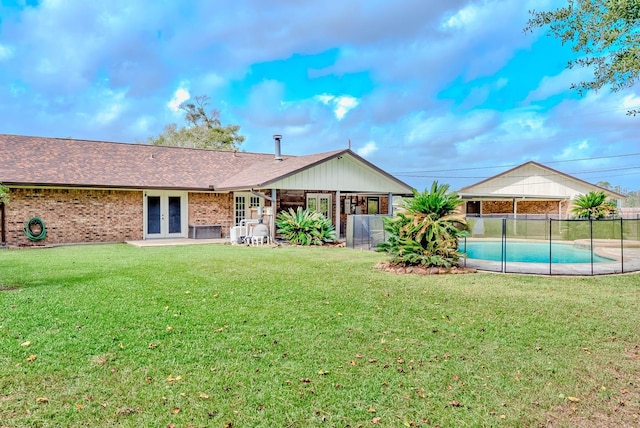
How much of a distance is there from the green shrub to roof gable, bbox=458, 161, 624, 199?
14.6 metres

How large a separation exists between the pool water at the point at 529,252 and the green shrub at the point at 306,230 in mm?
5276

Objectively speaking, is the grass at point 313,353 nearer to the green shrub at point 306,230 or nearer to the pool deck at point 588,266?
the pool deck at point 588,266

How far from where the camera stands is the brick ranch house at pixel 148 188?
14.8 m

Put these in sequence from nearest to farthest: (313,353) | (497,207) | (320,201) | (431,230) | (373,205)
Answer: (313,353) → (431,230) → (320,201) → (373,205) → (497,207)

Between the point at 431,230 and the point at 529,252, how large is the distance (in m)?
5.46

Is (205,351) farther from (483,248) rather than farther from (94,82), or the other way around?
(94,82)

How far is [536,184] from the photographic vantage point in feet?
89.8

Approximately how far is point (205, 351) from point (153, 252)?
30.1ft

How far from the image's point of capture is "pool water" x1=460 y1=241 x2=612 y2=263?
11.3 m

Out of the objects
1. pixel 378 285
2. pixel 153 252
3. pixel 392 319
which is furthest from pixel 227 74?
pixel 392 319

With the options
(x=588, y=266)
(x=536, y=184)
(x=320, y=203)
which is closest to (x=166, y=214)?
(x=320, y=203)

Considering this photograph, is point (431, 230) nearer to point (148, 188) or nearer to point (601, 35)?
point (601, 35)

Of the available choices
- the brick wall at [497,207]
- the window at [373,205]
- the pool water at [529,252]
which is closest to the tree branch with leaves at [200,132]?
the window at [373,205]

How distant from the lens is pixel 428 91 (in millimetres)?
28453
